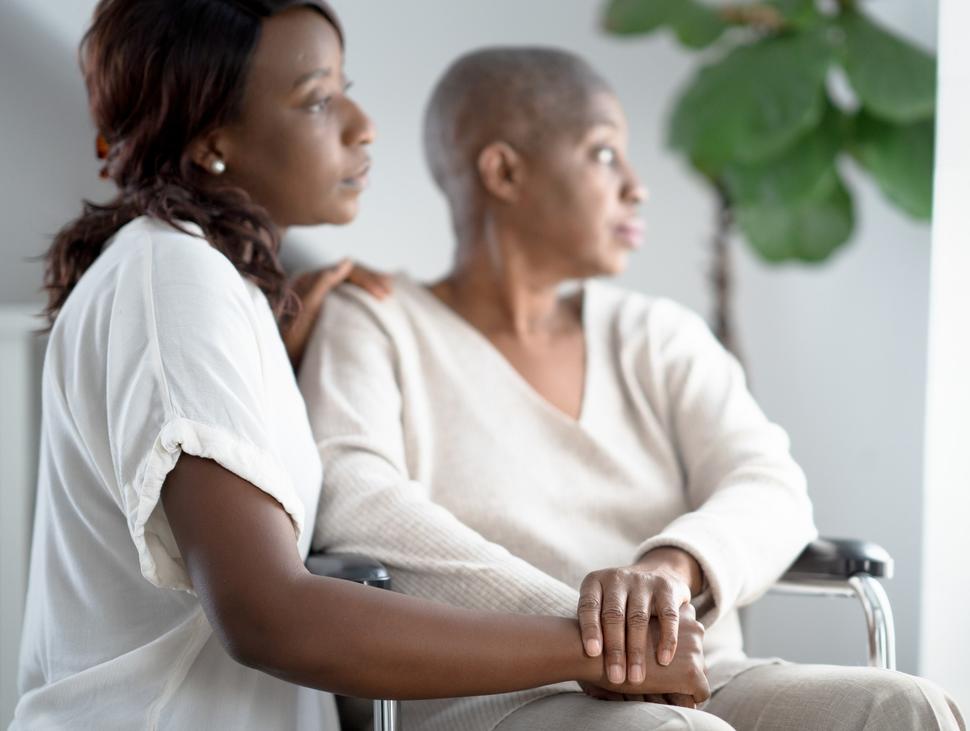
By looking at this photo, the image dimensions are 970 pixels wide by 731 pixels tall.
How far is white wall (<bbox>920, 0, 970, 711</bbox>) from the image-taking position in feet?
5.02

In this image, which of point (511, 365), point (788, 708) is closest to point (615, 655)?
point (788, 708)

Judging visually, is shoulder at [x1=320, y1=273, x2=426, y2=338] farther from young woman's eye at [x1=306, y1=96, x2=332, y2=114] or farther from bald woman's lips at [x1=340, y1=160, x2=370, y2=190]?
young woman's eye at [x1=306, y1=96, x2=332, y2=114]

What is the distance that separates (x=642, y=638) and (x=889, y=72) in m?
1.71

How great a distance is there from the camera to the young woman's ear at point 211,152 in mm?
1373

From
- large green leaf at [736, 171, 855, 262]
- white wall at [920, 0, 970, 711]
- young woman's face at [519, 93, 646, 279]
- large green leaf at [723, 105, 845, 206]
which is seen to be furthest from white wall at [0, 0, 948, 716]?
white wall at [920, 0, 970, 711]

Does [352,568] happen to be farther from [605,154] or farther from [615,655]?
[605,154]

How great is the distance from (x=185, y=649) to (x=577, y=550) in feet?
1.95

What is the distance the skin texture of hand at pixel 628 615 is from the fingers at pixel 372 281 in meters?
0.66

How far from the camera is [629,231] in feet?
5.98

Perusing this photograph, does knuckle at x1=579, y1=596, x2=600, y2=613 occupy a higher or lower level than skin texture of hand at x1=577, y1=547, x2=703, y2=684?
higher

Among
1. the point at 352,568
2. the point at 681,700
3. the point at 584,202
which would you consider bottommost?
the point at 681,700

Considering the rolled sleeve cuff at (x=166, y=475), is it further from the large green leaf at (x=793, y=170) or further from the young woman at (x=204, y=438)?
the large green leaf at (x=793, y=170)

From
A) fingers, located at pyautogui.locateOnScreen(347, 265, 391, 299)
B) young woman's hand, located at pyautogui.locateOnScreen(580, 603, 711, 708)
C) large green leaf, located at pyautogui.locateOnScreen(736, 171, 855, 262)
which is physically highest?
fingers, located at pyautogui.locateOnScreen(347, 265, 391, 299)

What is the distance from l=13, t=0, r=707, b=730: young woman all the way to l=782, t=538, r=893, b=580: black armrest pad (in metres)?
0.42
